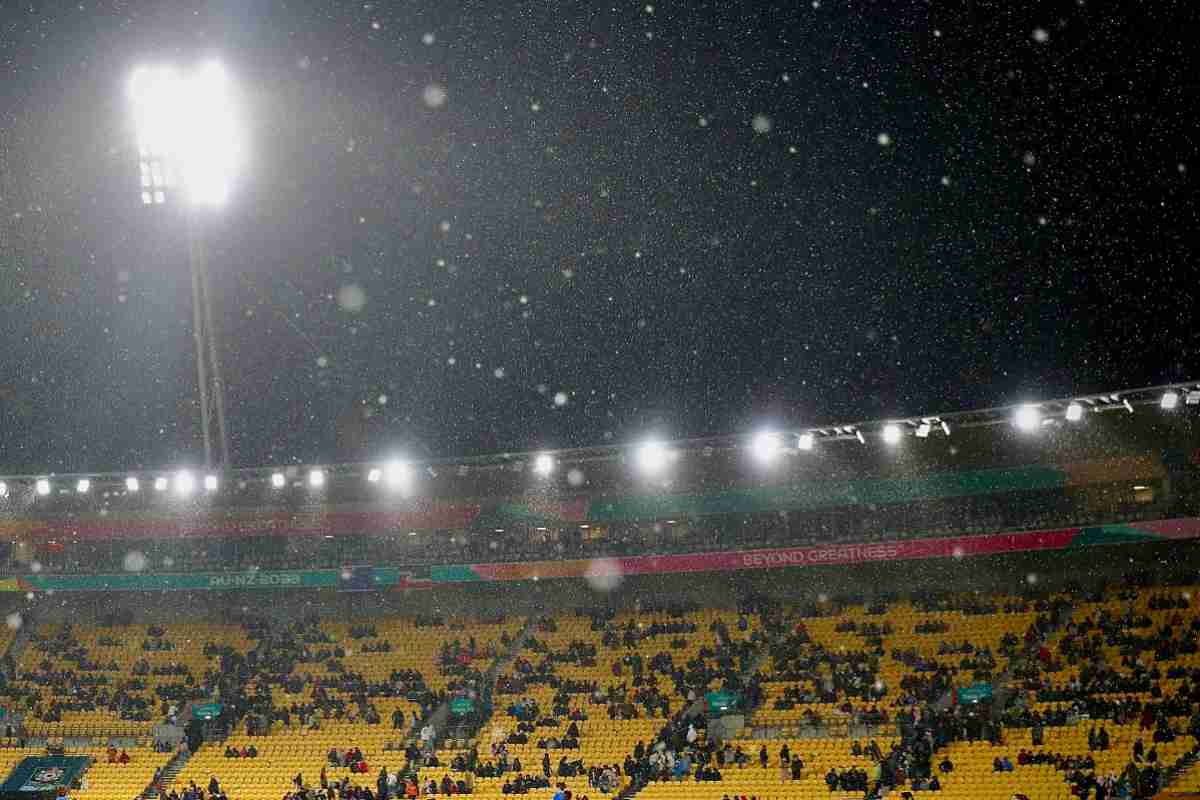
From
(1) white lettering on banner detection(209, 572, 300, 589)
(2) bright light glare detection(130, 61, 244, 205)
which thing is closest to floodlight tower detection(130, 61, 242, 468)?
(2) bright light glare detection(130, 61, 244, 205)

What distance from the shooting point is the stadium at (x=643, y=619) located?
29.7 m

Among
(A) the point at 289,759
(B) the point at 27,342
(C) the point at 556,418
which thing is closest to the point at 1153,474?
(C) the point at 556,418

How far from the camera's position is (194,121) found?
34000 millimetres

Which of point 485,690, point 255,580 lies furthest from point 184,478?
point 485,690

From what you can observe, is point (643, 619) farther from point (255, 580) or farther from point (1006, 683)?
point (255, 580)

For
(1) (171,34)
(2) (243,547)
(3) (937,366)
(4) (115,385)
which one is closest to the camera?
(3) (937,366)

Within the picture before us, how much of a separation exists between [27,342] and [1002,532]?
2892 cm

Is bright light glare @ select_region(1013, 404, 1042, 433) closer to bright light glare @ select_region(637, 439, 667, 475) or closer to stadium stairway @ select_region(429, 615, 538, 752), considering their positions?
bright light glare @ select_region(637, 439, 667, 475)

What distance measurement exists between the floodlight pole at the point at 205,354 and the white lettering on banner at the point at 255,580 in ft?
13.8

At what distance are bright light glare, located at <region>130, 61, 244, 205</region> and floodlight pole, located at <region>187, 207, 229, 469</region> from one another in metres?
2.16

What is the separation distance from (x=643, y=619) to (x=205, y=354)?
15.1m

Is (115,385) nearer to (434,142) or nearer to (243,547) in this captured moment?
(243,547)

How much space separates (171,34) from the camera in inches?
1415

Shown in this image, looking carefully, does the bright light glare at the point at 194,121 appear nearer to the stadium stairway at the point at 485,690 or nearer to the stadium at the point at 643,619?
the stadium at the point at 643,619
